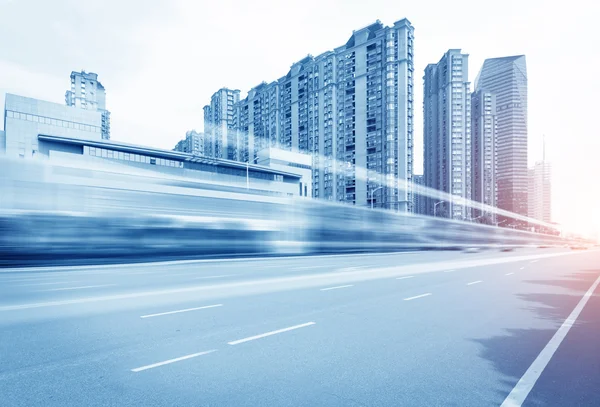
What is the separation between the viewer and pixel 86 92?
414 ft

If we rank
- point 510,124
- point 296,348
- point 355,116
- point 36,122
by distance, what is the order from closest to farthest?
point 296,348 → point 36,122 → point 355,116 → point 510,124

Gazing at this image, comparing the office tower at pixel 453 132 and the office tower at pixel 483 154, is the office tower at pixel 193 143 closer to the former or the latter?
the office tower at pixel 453 132

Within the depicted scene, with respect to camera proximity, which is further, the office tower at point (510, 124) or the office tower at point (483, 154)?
the office tower at point (510, 124)

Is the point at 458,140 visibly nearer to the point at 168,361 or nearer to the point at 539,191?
the point at 539,191

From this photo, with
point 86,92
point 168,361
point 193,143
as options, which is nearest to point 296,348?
point 168,361

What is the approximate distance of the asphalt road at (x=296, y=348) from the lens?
160 inches

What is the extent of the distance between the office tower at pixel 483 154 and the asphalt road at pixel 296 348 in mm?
117361

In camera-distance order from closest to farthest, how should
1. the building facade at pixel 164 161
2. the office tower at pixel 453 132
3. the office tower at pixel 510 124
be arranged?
the building facade at pixel 164 161 < the office tower at pixel 453 132 < the office tower at pixel 510 124

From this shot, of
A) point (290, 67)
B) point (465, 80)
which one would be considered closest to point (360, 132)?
point (290, 67)

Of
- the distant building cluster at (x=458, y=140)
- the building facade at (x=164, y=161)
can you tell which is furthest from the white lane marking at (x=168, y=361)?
the distant building cluster at (x=458, y=140)

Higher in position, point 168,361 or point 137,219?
point 137,219

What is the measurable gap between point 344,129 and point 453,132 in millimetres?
41818

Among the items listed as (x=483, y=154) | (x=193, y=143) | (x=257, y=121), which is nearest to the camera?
(x=257, y=121)

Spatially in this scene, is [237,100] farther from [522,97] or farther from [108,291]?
[522,97]
